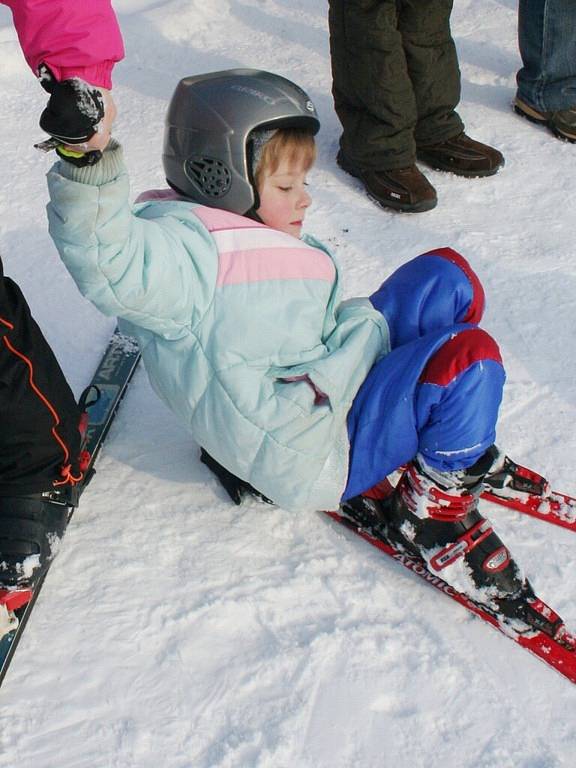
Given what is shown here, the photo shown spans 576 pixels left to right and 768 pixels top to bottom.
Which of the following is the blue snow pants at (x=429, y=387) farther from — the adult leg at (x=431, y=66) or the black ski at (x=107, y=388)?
the adult leg at (x=431, y=66)

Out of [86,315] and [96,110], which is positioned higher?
[96,110]

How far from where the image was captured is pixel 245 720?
2.07 m

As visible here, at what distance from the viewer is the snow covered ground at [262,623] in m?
2.05

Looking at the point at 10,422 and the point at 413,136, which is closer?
the point at 10,422

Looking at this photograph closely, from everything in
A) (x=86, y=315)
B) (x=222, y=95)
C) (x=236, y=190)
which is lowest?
(x=86, y=315)

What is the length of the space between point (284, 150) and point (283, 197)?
0.37 ft

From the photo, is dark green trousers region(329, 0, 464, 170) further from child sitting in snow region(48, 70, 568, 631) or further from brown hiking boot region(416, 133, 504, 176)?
child sitting in snow region(48, 70, 568, 631)

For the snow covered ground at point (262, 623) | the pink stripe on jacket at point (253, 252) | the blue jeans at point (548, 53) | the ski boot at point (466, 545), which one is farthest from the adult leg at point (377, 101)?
the ski boot at point (466, 545)

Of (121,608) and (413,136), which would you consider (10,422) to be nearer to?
(121,608)

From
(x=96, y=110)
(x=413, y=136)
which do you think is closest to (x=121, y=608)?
(x=96, y=110)

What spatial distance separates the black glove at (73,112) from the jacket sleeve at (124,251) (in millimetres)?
78

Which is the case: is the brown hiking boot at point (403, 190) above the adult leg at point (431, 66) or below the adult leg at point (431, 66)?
below

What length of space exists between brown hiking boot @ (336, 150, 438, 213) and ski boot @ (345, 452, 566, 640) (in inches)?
71.7

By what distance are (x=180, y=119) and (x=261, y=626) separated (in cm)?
127
